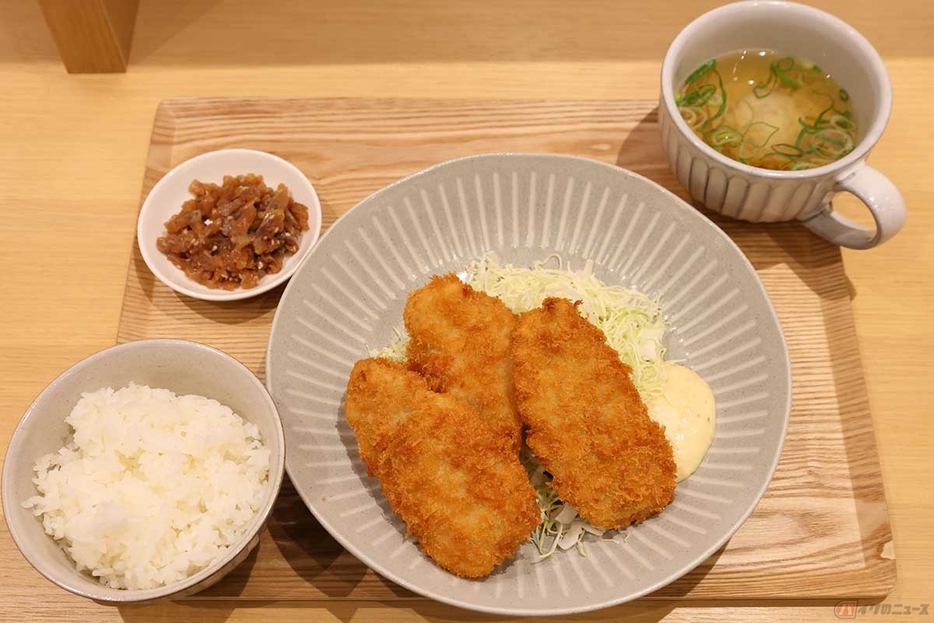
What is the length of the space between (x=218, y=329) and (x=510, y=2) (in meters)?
1.85

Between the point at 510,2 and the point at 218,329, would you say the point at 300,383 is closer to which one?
the point at 218,329

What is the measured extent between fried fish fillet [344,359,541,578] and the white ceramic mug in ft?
3.66

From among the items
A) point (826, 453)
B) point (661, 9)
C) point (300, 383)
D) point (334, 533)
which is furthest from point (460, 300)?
point (661, 9)

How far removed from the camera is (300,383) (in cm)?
239

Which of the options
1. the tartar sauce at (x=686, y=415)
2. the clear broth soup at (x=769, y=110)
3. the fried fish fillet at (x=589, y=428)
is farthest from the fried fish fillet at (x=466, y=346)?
the clear broth soup at (x=769, y=110)

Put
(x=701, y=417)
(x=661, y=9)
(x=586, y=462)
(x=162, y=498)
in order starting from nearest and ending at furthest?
(x=162, y=498)
(x=586, y=462)
(x=701, y=417)
(x=661, y=9)

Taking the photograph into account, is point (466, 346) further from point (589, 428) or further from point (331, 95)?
point (331, 95)

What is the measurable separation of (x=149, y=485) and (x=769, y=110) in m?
2.25

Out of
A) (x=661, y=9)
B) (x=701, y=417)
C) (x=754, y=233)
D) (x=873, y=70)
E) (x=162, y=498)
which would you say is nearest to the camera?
(x=162, y=498)

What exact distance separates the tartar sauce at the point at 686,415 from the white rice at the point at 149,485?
44.9 inches

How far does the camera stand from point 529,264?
2754 millimetres

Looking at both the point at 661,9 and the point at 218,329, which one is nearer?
the point at 218,329

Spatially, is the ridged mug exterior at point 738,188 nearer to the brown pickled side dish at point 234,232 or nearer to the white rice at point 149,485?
the brown pickled side dish at point 234,232

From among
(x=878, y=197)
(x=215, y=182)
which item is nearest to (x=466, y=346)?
(x=215, y=182)
